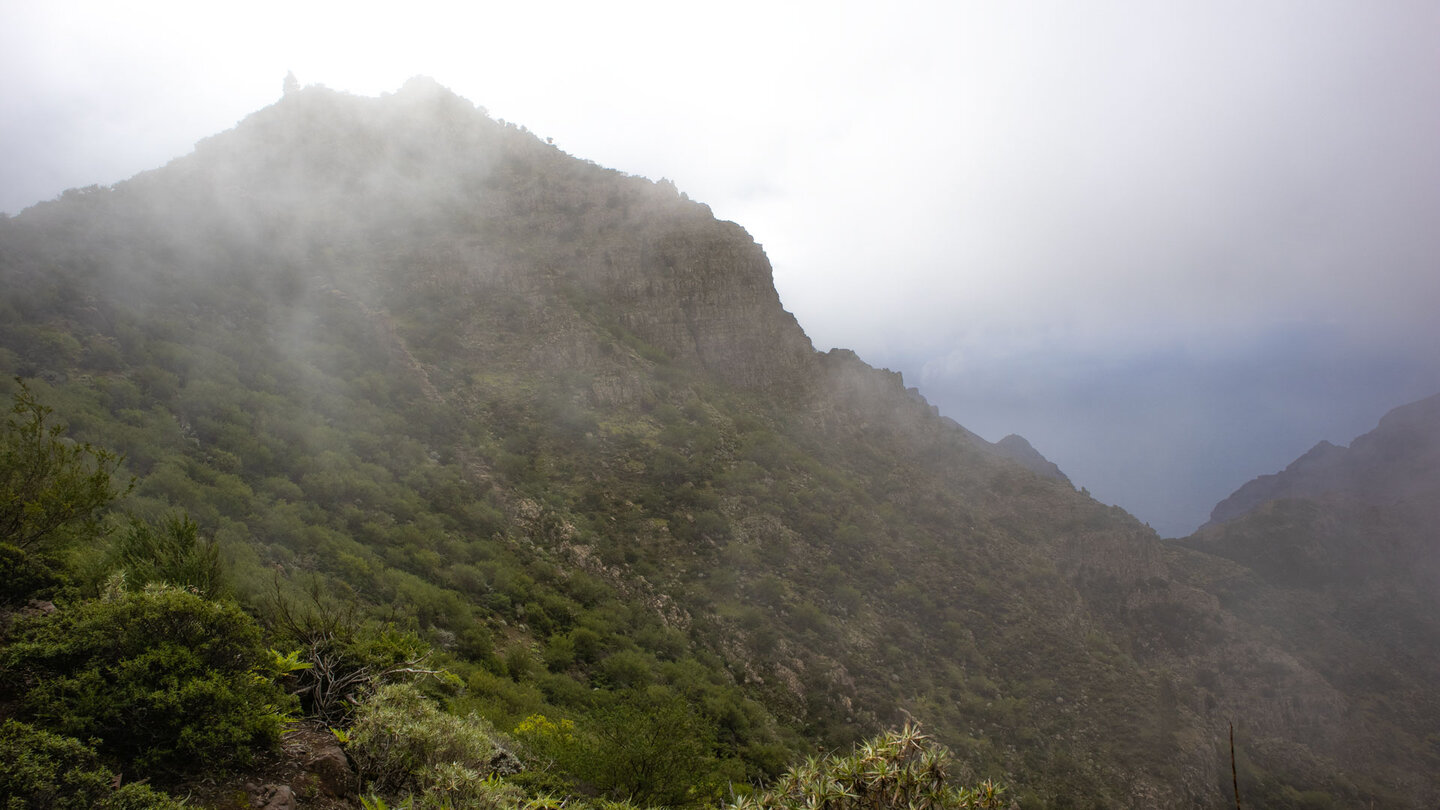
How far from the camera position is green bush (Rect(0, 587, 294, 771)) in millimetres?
5141

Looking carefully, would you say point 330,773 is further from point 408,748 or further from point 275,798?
point 408,748

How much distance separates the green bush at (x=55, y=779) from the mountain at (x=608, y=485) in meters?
5.20

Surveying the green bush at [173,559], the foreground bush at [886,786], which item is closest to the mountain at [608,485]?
the green bush at [173,559]

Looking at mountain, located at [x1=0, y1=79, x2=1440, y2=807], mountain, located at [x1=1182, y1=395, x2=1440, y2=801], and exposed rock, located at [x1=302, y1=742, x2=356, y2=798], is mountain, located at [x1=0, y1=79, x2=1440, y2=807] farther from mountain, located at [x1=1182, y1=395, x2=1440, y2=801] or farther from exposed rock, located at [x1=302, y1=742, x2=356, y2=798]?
exposed rock, located at [x1=302, y1=742, x2=356, y2=798]

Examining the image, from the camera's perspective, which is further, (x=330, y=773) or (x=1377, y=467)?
(x=1377, y=467)

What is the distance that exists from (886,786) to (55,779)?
5.98 meters

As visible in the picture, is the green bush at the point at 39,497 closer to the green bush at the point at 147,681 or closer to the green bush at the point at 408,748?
the green bush at the point at 147,681

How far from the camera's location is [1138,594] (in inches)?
1307

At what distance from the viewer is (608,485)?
2797cm

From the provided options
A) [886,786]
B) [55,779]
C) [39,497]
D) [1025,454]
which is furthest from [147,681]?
[1025,454]

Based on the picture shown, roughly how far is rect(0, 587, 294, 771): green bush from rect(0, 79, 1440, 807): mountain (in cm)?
380

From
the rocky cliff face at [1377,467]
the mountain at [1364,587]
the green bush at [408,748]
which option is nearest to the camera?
the green bush at [408,748]

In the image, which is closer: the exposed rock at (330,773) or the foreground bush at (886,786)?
the foreground bush at (886,786)

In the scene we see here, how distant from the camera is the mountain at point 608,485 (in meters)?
18.2
